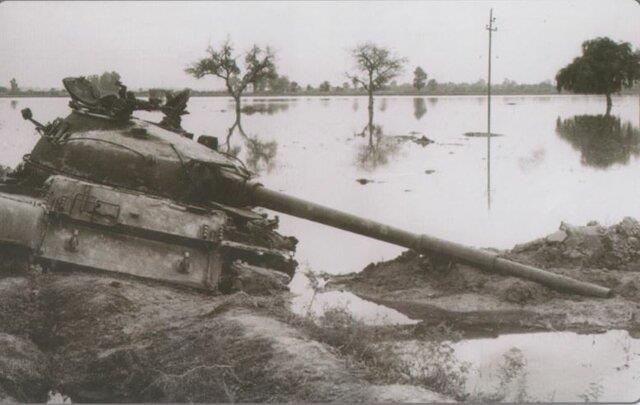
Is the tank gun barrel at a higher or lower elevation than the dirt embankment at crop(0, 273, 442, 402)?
higher

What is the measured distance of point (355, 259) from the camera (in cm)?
1134

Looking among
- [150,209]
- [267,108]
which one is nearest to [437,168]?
[267,108]

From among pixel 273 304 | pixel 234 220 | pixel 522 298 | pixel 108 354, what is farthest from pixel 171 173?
pixel 522 298

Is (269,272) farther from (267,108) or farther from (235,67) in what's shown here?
(267,108)

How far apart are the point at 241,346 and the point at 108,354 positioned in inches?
47.2

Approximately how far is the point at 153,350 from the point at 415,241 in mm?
4059

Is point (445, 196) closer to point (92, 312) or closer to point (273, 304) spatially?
point (273, 304)

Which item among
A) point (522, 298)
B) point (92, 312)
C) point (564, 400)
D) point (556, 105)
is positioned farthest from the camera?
point (556, 105)

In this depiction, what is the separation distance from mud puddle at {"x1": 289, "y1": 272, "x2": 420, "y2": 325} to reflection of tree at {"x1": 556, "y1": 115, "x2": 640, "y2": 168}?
4.36 m

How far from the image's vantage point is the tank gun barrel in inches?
352

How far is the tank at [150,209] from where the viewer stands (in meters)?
8.11

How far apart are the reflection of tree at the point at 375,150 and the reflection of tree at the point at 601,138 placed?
497 cm

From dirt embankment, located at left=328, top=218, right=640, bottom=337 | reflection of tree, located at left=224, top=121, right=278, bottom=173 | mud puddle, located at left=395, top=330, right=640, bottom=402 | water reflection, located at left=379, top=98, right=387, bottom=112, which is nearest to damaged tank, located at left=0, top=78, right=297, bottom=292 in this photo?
dirt embankment, located at left=328, top=218, right=640, bottom=337

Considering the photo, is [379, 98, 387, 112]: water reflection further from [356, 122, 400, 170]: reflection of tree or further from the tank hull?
the tank hull
